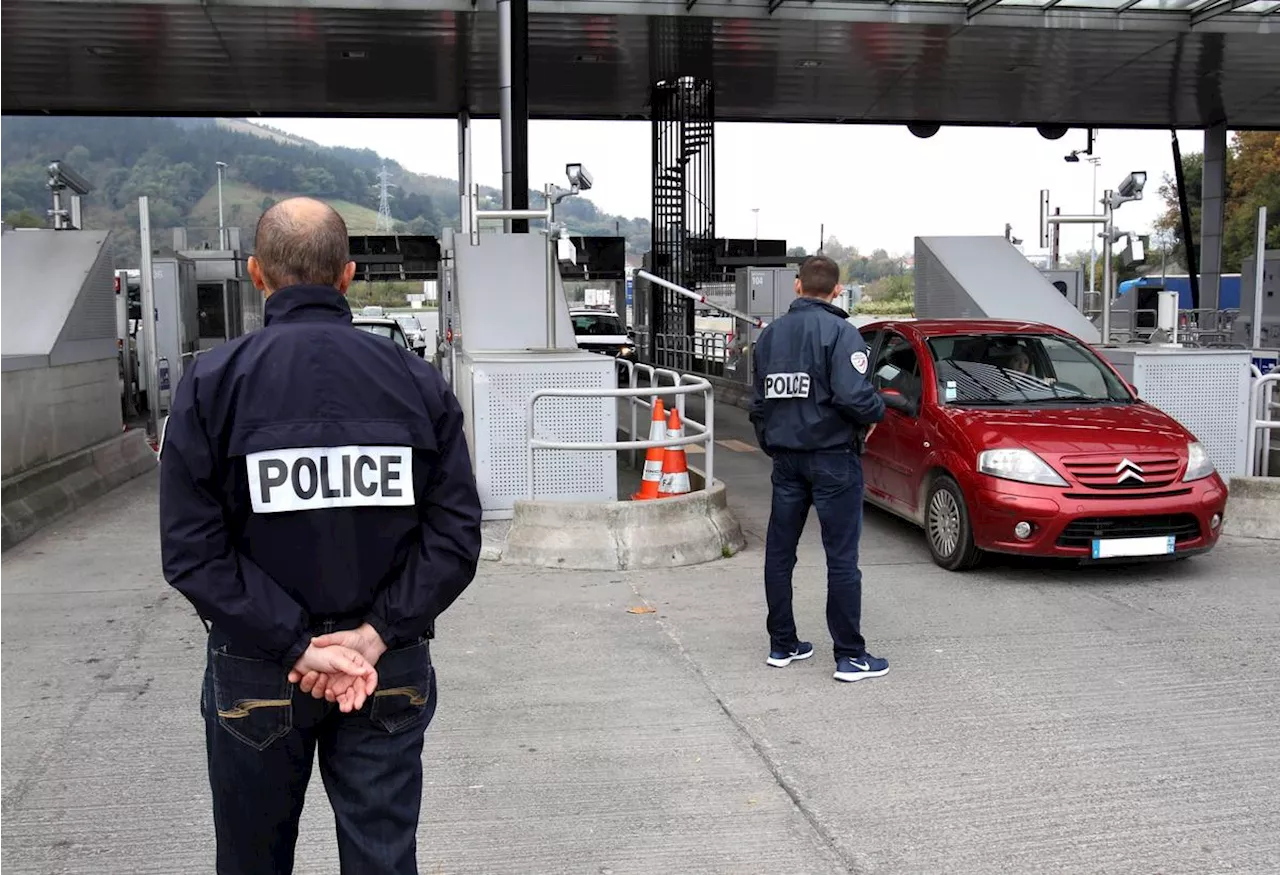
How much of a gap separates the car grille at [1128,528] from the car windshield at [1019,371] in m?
1.28

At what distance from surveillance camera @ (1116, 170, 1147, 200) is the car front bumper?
5.63m

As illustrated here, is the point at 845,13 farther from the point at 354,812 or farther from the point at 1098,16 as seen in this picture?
the point at 354,812

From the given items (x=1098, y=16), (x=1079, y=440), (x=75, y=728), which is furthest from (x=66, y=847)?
(x=1098, y=16)

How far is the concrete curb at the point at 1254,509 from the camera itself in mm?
8875

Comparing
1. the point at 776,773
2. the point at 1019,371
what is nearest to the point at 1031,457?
the point at 1019,371

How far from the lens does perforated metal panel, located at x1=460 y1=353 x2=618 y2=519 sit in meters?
8.59

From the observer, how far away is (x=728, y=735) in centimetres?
496

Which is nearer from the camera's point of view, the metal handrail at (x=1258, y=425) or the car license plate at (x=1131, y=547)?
the car license plate at (x=1131, y=547)

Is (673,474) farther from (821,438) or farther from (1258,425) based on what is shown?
(1258,425)

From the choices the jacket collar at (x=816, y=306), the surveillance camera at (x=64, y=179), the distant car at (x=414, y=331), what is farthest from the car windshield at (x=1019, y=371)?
the distant car at (x=414, y=331)

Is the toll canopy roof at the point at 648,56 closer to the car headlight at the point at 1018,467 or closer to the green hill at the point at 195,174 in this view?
the car headlight at the point at 1018,467

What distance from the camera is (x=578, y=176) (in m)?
11.2

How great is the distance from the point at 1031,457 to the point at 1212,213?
28.9 metres

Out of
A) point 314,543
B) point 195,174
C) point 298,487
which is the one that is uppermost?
point 195,174
